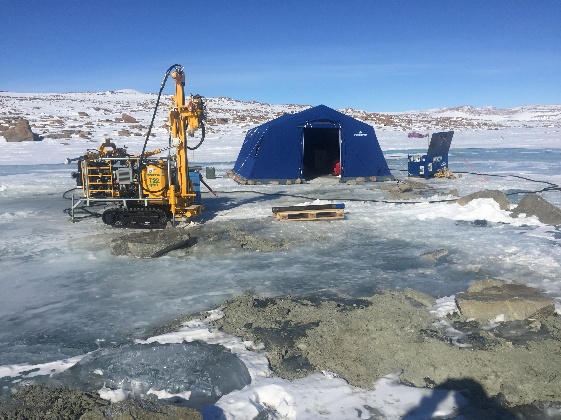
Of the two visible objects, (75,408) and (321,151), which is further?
(321,151)

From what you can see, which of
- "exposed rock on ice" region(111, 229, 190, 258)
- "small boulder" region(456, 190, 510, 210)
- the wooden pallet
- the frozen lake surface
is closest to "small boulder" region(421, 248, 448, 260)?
the frozen lake surface

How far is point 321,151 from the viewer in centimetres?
2320

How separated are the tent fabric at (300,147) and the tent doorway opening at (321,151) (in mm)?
3697

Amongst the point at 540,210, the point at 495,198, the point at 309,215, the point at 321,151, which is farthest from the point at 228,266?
the point at 321,151

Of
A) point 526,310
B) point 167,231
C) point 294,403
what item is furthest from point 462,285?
point 167,231

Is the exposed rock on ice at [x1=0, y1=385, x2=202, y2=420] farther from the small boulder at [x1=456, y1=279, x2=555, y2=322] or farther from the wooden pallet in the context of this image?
the wooden pallet

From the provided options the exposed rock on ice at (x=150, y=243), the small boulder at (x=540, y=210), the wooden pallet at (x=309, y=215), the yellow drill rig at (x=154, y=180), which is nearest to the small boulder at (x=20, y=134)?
the yellow drill rig at (x=154, y=180)

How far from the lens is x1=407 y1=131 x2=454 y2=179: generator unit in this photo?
20.2 m

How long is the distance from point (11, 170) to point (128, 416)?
24.5 metres

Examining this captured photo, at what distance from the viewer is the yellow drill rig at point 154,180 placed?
37.1ft

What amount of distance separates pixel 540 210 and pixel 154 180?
365 inches

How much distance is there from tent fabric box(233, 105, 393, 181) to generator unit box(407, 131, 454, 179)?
1.69 meters

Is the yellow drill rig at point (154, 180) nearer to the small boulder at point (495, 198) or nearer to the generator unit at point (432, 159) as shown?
the small boulder at point (495, 198)

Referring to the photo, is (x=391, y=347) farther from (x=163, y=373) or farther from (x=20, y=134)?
(x=20, y=134)
